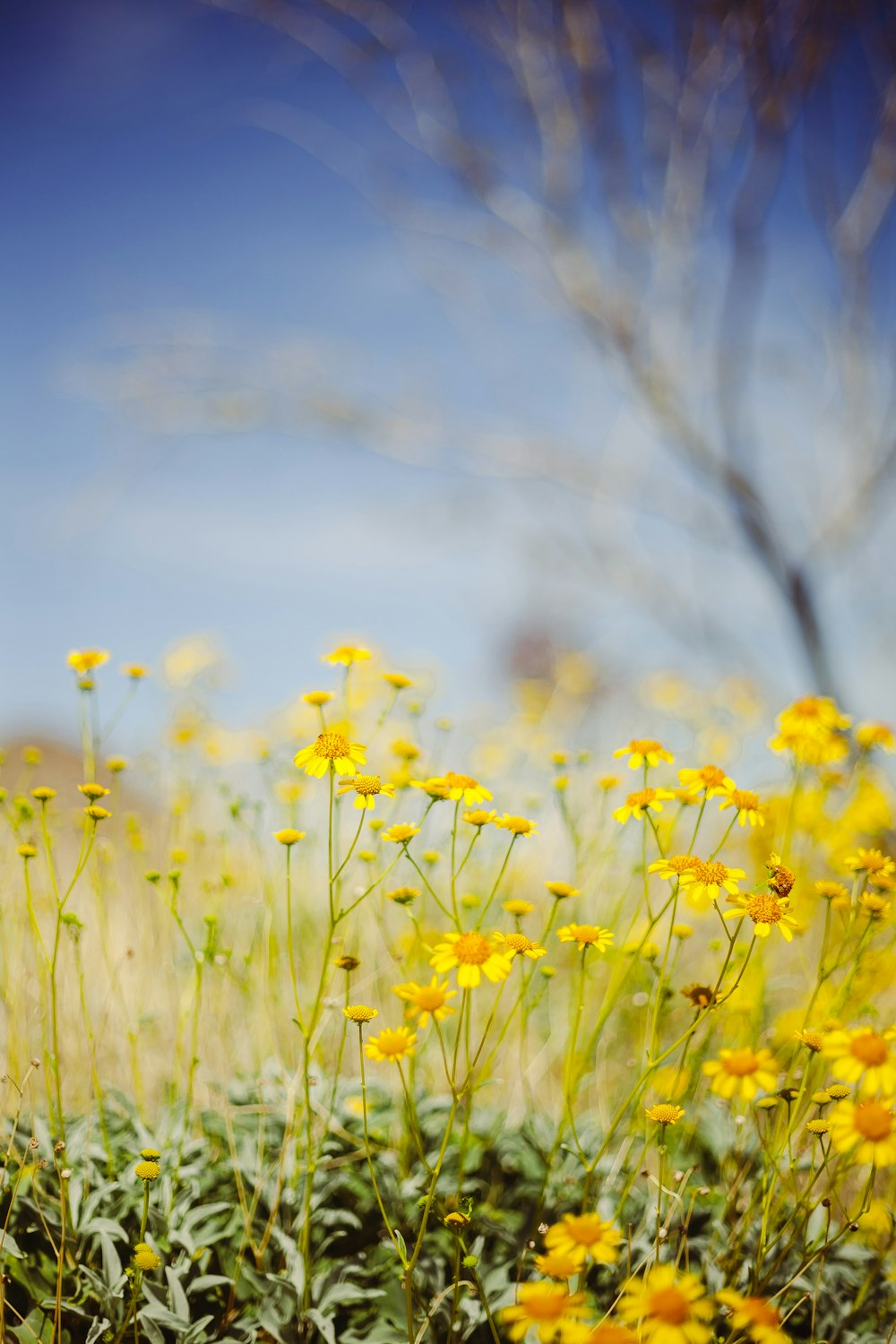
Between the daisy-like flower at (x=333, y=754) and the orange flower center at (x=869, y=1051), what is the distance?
30.9 inches

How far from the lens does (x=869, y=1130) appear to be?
1013mm

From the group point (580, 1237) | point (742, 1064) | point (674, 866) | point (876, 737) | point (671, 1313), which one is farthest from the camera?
point (876, 737)

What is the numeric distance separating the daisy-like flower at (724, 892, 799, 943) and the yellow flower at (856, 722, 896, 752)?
0.63 m

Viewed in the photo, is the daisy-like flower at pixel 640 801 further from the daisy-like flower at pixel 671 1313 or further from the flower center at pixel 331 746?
the daisy-like flower at pixel 671 1313

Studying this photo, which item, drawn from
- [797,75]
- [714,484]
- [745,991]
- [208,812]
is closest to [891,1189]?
[745,991]

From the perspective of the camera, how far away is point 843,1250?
1.60 m

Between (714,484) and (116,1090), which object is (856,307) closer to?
(714,484)

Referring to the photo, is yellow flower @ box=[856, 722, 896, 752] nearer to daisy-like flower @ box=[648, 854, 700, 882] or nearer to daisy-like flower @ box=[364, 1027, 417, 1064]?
daisy-like flower @ box=[648, 854, 700, 882]

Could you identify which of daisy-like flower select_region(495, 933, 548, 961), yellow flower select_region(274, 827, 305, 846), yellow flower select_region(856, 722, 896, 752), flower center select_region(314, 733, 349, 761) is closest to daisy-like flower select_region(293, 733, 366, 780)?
flower center select_region(314, 733, 349, 761)

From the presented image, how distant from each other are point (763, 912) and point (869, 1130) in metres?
0.31

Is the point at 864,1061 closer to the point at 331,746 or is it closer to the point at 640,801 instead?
the point at 640,801

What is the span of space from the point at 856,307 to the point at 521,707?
3097mm

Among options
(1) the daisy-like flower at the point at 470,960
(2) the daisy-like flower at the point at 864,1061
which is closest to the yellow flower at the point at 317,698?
(1) the daisy-like flower at the point at 470,960

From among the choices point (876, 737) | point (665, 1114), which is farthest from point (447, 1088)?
point (876, 737)
